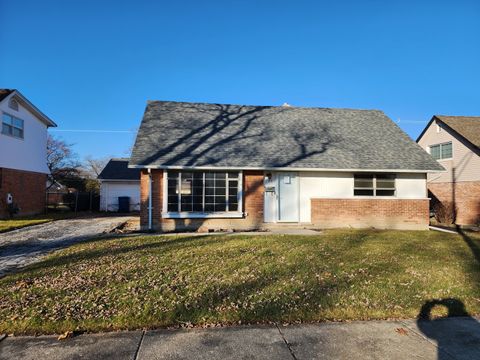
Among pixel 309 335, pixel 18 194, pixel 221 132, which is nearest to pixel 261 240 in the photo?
pixel 309 335

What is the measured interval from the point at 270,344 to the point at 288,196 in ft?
36.5

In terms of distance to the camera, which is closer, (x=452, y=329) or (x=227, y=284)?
(x=452, y=329)

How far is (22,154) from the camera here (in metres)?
21.5

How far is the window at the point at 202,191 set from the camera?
14555mm

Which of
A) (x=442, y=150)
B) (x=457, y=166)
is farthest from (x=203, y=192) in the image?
(x=442, y=150)

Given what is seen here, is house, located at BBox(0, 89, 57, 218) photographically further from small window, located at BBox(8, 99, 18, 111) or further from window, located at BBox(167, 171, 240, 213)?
window, located at BBox(167, 171, 240, 213)

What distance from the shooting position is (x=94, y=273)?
7.30 meters

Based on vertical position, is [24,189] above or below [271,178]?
below

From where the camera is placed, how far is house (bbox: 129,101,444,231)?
1446 cm

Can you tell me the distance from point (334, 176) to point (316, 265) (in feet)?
27.0

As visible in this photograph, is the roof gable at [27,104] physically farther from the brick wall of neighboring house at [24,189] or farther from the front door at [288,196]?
the front door at [288,196]

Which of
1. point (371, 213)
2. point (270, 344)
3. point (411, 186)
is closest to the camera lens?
point (270, 344)

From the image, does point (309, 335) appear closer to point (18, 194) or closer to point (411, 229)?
point (411, 229)

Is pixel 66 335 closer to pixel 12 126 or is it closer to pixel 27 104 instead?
pixel 12 126
